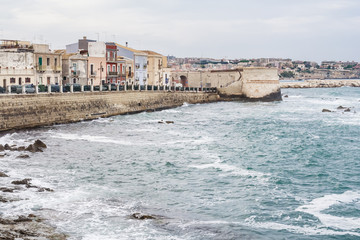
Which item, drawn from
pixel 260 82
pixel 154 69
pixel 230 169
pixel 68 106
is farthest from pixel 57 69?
pixel 260 82

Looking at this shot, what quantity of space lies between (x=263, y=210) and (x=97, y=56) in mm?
38900

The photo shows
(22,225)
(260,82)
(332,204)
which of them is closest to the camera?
(22,225)

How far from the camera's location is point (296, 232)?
45.0 ft

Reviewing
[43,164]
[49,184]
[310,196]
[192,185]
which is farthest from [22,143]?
[310,196]

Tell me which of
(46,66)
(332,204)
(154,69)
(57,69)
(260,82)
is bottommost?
(332,204)

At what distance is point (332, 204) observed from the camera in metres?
16.4

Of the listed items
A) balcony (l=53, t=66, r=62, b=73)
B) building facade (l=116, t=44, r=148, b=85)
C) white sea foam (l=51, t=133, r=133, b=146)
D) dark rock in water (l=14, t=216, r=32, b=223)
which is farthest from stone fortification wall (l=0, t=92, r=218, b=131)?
dark rock in water (l=14, t=216, r=32, b=223)

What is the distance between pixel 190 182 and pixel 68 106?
20072mm

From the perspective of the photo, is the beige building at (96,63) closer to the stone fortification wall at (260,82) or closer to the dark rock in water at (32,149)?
the stone fortification wall at (260,82)

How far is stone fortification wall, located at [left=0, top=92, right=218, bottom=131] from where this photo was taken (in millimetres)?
30562

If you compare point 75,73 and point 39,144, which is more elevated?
point 75,73

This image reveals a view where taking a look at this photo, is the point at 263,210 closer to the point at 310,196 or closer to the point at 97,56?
the point at 310,196

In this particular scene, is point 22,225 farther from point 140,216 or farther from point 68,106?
point 68,106

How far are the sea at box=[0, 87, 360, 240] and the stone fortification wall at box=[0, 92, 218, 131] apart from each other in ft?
3.99
